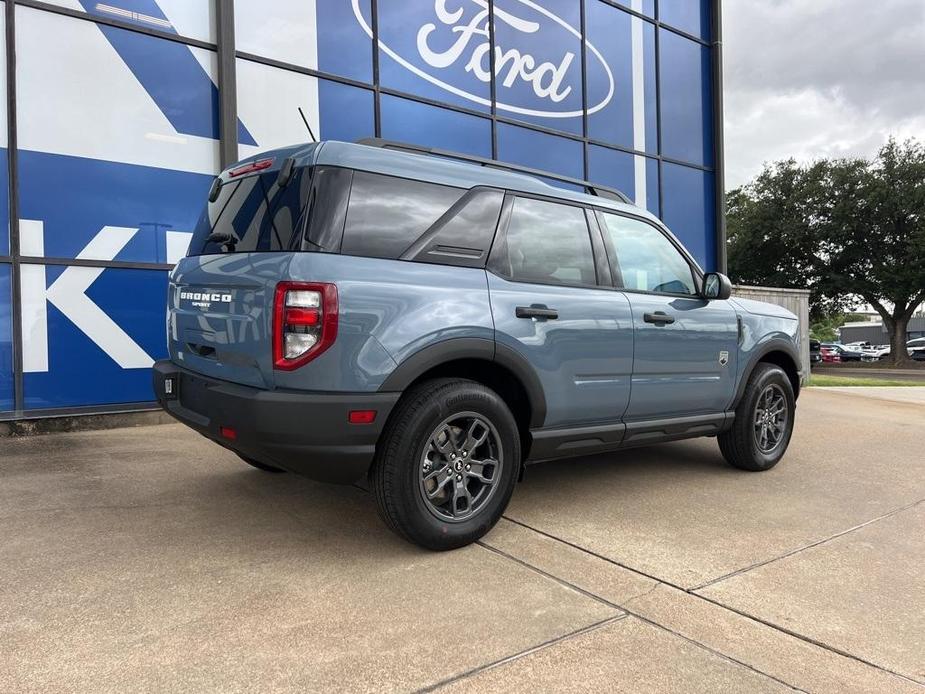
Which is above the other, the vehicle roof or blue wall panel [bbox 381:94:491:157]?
blue wall panel [bbox 381:94:491:157]

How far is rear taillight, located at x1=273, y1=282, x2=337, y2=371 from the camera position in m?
2.85

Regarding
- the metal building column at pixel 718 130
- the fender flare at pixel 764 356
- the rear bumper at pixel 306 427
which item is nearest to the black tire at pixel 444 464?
the rear bumper at pixel 306 427

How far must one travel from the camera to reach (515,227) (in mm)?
3701

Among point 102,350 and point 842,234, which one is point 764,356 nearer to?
point 102,350

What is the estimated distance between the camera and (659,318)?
13.7 ft

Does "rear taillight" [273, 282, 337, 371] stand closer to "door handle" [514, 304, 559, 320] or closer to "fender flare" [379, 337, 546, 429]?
"fender flare" [379, 337, 546, 429]

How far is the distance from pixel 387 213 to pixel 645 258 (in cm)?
193

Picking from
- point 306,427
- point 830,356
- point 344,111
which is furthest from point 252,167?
point 830,356

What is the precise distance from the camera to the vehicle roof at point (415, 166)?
313cm

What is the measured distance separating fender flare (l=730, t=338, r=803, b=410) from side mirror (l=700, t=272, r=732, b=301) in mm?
581

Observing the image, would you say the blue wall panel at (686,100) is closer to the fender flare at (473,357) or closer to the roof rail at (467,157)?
the roof rail at (467,157)

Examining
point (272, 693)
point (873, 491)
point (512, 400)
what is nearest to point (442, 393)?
point (512, 400)

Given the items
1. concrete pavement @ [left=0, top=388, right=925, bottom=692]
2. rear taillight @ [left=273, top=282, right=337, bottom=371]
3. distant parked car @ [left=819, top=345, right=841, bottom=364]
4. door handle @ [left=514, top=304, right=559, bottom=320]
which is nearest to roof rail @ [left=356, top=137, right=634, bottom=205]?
door handle @ [left=514, top=304, right=559, bottom=320]

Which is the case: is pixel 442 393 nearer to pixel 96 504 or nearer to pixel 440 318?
pixel 440 318
